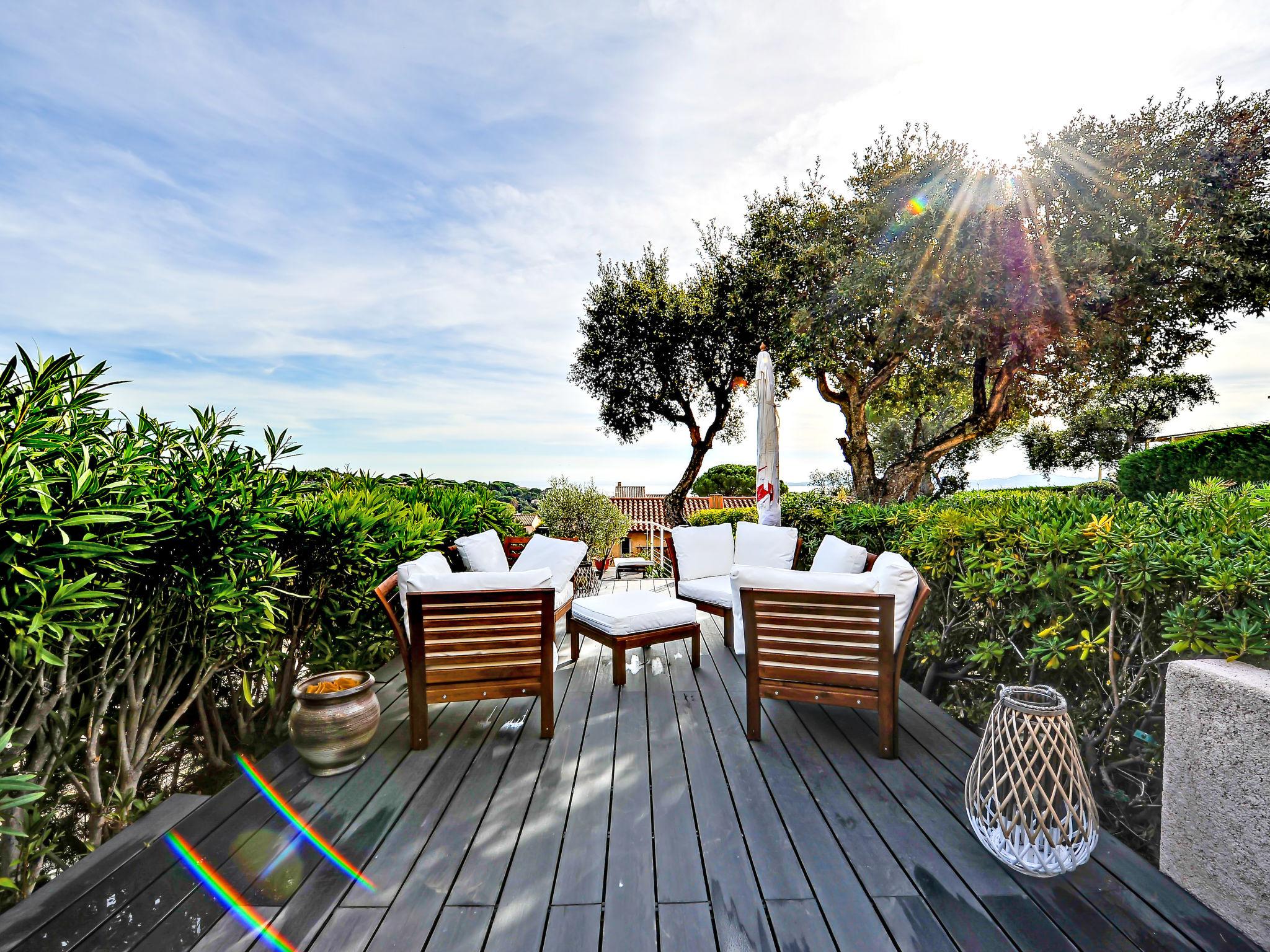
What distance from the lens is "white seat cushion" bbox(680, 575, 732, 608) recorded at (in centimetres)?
429

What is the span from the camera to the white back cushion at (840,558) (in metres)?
3.70

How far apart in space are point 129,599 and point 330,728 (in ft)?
3.32

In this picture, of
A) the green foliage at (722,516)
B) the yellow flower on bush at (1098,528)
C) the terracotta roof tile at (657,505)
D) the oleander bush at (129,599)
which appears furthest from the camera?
the terracotta roof tile at (657,505)

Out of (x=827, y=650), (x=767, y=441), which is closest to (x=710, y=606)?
(x=827, y=650)

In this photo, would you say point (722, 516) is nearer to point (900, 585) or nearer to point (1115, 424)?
point (900, 585)

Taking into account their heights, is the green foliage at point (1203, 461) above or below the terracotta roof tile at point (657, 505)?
above

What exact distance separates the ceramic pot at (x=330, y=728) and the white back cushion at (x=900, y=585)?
258 cm

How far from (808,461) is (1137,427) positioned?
12037mm

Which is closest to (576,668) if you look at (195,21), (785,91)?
(195,21)

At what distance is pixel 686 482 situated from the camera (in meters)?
14.2

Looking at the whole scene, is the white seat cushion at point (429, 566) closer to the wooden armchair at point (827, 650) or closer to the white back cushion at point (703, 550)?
the wooden armchair at point (827, 650)

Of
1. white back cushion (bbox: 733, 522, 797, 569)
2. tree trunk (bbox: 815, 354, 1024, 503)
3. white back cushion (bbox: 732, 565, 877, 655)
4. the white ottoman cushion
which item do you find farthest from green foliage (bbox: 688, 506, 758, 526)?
white back cushion (bbox: 732, 565, 877, 655)

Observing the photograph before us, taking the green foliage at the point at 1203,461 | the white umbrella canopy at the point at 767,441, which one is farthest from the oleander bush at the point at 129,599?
the green foliage at the point at 1203,461

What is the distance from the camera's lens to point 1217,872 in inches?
64.4
